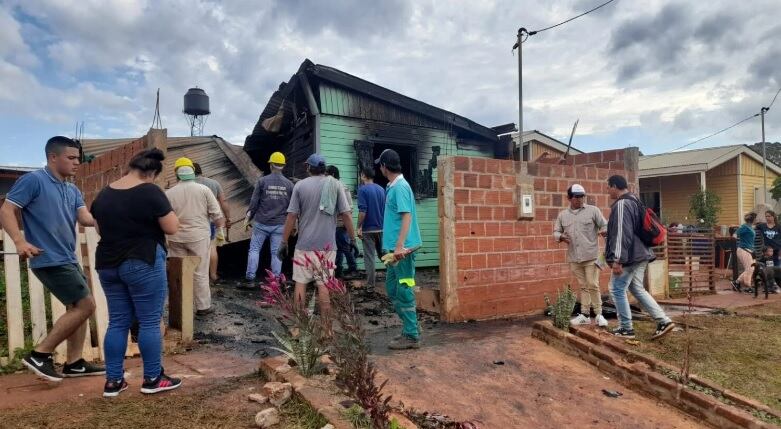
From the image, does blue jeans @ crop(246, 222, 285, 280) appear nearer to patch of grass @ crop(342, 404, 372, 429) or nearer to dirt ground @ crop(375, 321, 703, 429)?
dirt ground @ crop(375, 321, 703, 429)

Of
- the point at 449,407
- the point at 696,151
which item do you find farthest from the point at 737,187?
the point at 449,407

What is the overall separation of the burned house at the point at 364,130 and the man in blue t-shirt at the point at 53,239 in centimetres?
554

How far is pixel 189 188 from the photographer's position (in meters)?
5.08

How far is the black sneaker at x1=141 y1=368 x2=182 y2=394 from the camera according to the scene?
3019 mm

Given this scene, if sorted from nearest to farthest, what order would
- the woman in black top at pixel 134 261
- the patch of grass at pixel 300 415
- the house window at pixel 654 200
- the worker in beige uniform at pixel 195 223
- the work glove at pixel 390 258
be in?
the patch of grass at pixel 300 415, the woman in black top at pixel 134 261, the work glove at pixel 390 258, the worker in beige uniform at pixel 195 223, the house window at pixel 654 200

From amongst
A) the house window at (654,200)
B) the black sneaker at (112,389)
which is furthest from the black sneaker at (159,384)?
the house window at (654,200)

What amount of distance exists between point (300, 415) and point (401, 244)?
67.8 inches

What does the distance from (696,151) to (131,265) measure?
911 inches

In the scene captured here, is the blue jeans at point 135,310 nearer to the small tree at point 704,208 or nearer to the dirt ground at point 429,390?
the dirt ground at point 429,390

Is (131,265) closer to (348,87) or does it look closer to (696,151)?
(348,87)

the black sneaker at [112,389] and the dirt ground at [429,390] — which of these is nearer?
the dirt ground at [429,390]

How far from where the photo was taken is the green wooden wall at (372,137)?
8984mm

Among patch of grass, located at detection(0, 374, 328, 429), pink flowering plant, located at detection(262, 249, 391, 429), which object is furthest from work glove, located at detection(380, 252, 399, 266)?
patch of grass, located at detection(0, 374, 328, 429)

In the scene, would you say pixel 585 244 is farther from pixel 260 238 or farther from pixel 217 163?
pixel 217 163
